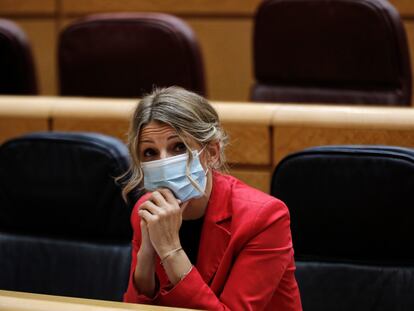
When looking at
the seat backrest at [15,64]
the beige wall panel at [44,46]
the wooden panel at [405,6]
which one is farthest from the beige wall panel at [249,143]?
the beige wall panel at [44,46]

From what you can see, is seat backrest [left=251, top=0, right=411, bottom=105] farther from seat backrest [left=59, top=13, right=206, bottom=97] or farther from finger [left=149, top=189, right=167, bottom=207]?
finger [left=149, top=189, right=167, bottom=207]

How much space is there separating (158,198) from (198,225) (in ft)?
0.16

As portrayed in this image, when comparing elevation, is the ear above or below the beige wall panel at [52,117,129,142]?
above

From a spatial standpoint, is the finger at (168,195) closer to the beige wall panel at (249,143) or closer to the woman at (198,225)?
the woman at (198,225)

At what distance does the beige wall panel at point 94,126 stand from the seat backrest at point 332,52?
25cm

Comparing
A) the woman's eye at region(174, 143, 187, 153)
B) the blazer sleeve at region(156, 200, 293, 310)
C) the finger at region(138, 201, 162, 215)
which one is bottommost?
the blazer sleeve at region(156, 200, 293, 310)

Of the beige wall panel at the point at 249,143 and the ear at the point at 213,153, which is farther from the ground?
the ear at the point at 213,153

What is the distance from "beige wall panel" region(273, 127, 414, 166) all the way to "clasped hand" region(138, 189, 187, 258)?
0.67ft

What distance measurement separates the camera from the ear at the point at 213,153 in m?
0.52

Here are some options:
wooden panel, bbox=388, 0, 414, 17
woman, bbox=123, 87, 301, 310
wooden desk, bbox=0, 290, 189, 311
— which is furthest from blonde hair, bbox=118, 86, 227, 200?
wooden panel, bbox=388, 0, 414, 17

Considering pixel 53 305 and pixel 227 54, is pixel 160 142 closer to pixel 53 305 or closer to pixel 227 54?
pixel 53 305

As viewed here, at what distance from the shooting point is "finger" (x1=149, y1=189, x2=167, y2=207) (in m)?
0.50

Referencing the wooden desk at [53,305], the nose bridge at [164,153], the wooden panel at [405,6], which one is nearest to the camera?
the wooden desk at [53,305]

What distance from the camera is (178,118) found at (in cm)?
51
